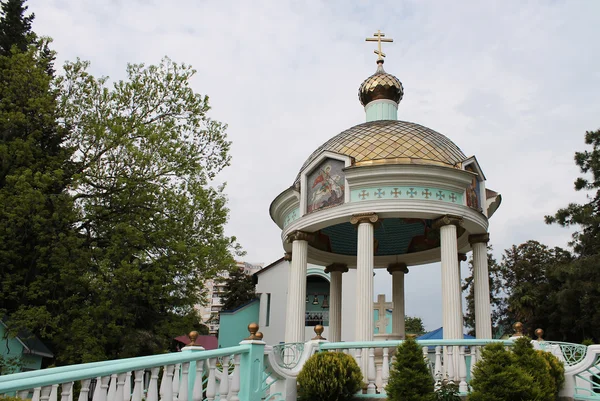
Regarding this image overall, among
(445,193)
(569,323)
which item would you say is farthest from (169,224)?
(569,323)

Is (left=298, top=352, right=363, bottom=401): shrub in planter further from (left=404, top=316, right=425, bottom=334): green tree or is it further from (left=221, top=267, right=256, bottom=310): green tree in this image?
(left=404, top=316, right=425, bottom=334): green tree

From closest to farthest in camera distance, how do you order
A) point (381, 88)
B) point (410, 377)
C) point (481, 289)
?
1. point (410, 377)
2. point (481, 289)
3. point (381, 88)

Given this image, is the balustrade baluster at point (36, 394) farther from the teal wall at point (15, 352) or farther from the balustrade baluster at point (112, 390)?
the teal wall at point (15, 352)

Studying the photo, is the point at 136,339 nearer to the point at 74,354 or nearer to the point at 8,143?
the point at 74,354

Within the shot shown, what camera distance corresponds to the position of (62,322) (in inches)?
629

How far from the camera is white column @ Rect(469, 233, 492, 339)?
14.1 metres

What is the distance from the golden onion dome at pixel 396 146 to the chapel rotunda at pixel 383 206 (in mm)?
29

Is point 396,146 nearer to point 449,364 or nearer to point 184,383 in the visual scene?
point 449,364

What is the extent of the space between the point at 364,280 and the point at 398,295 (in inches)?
251

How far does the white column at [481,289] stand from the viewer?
14.1 m

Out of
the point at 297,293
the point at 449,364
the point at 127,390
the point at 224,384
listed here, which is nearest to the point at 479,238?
the point at 297,293

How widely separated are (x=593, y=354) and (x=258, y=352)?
5.70m

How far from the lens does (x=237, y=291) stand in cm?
4634

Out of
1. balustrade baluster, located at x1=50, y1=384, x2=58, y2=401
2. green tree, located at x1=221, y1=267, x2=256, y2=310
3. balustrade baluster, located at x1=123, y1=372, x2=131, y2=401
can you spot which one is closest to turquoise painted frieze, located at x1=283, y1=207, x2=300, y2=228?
balustrade baluster, located at x1=123, y1=372, x2=131, y2=401
